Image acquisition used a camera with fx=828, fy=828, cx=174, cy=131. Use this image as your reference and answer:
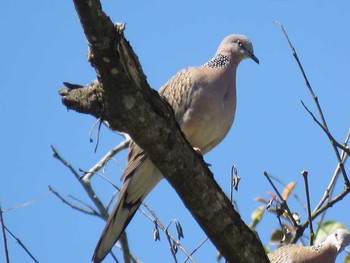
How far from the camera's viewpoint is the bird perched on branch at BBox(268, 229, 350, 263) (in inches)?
183

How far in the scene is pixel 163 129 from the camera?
9.90 ft

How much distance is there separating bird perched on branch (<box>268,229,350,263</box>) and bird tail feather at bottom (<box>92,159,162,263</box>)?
33.8 inches

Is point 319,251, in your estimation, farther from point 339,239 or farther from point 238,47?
point 238,47

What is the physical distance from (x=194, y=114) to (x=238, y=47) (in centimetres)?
84

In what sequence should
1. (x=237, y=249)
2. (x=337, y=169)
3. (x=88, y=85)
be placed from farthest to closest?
(x=337, y=169), (x=237, y=249), (x=88, y=85)

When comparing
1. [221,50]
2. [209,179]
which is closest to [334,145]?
[209,179]

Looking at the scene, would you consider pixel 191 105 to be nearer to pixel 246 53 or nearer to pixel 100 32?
pixel 246 53

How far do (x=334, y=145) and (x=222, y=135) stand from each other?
4.61 ft

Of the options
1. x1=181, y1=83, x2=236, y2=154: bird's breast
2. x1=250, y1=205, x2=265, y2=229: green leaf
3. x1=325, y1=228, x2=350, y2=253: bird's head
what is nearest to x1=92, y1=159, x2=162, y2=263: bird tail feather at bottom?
x1=181, y1=83, x2=236, y2=154: bird's breast

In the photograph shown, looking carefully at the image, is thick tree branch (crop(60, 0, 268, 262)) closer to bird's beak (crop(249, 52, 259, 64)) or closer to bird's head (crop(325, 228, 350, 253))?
bird's head (crop(325, 228, 350, 253))

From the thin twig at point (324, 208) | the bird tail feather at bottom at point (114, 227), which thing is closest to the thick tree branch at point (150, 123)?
the thin twig at point (324, 208)

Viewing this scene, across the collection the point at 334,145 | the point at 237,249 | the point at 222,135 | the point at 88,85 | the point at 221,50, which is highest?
the point at 221,50

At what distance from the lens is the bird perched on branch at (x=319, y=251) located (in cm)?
465

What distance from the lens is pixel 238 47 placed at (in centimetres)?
516
